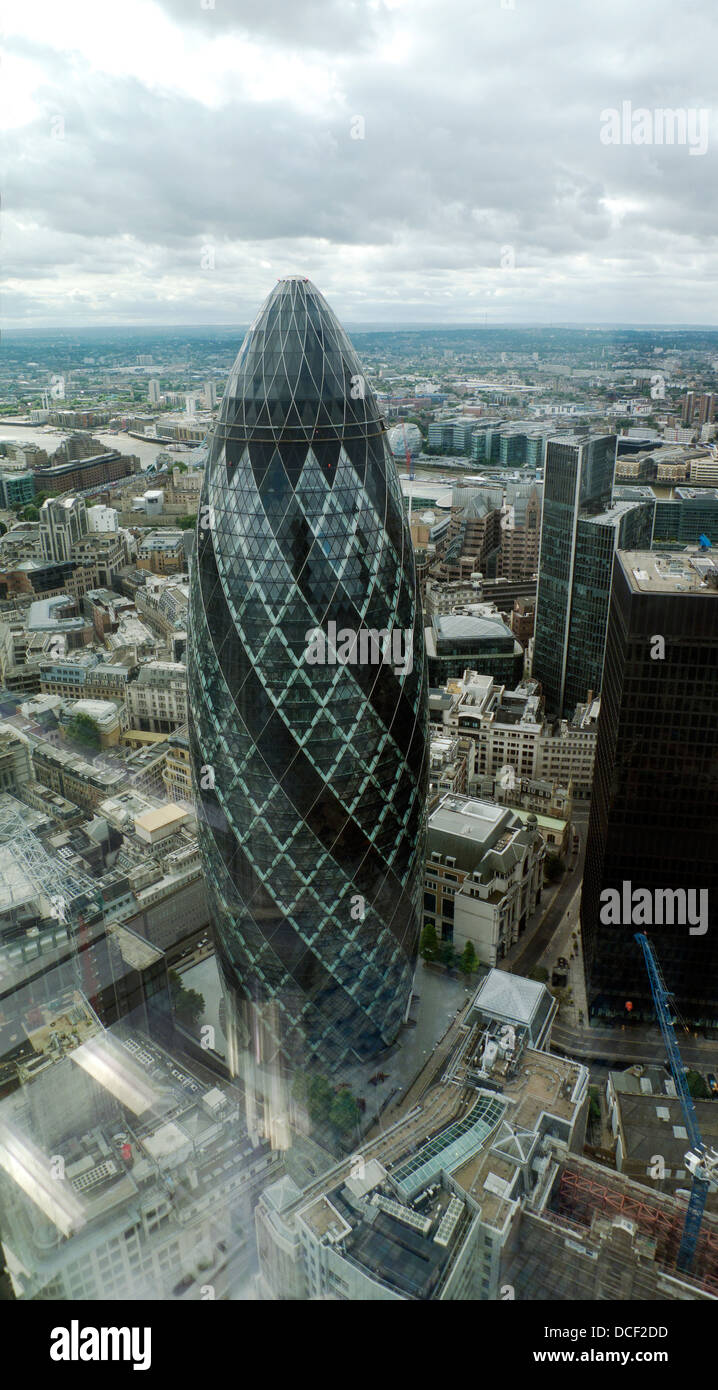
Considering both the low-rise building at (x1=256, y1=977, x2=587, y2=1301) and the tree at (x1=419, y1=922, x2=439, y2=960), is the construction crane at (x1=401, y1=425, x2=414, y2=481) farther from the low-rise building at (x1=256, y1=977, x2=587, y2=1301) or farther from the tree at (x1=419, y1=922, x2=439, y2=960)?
the low-rise building at (x1=256, y1=977, x2=587, y2=1301)

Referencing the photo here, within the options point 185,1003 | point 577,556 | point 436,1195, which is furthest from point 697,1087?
point 577,556

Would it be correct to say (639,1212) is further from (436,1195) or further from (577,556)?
(577,556)

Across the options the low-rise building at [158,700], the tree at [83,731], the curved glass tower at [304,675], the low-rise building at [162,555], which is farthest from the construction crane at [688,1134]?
the low-rise building at [162,555]

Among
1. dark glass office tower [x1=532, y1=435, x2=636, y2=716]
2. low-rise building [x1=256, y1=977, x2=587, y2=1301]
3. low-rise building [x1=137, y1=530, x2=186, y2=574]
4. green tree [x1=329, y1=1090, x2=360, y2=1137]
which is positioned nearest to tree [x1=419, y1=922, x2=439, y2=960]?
green tree [x1=329, y1=1090, x2=360, y2=1137]
